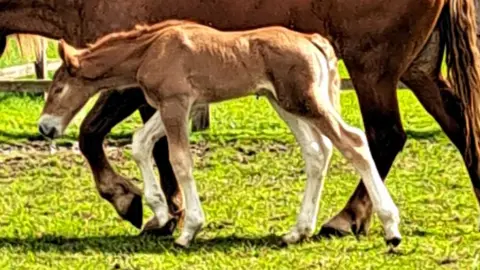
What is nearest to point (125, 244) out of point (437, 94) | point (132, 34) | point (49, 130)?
point (49, 130)

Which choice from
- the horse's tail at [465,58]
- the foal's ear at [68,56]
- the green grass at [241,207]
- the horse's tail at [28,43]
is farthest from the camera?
the horse's tail at [28,43]

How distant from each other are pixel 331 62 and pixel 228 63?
0.55 m

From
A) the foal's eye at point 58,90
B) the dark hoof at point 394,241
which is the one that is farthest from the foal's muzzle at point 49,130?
the dark hoof at point 394,241

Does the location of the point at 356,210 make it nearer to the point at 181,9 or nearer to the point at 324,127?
the point at 324,127

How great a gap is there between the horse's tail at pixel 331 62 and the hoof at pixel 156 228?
1160mm

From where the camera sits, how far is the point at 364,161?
7.72 meters

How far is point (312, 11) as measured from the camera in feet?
28.1

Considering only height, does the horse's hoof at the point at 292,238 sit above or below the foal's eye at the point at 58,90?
below

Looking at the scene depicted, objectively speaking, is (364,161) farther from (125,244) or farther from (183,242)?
(125,244)

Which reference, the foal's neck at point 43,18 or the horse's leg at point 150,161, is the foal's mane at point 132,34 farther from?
the foal's neck at point 43,18

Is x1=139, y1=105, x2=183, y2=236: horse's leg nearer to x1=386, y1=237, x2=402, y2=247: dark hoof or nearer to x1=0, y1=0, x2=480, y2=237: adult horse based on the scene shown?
x1=0, y1=0, x2=480, y2=237: adult horse

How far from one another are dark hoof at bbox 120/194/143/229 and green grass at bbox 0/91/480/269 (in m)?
0.08

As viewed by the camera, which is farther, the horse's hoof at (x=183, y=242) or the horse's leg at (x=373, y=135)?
the horse's leg at (x=373, y=135)

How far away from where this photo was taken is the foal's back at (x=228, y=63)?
775 centimetres
